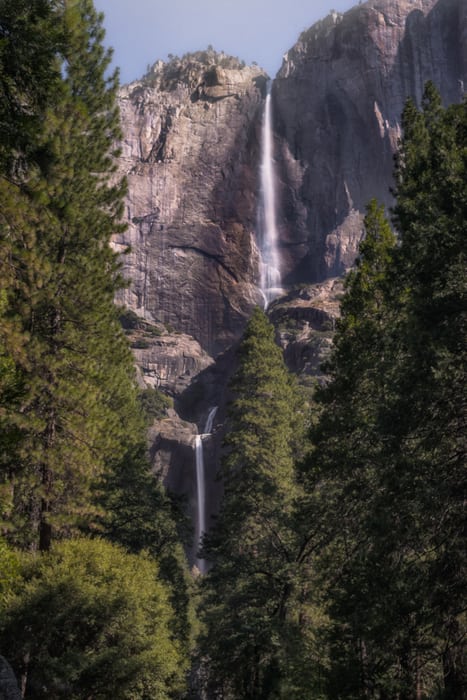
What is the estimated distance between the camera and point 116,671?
12.2 meters

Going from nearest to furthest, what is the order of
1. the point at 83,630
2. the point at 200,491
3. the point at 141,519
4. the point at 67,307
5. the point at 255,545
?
the point at 83,630
the point at 67,307
the point at 255,545
the point at 141,519
the point at 200,491

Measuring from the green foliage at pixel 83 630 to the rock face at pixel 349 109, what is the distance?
74.7 meters

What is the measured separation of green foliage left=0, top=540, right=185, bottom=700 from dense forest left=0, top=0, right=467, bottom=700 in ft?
0.13

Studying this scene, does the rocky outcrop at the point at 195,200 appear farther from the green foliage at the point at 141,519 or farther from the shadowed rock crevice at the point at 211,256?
the green foliage at the point at 141,519

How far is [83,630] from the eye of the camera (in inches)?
495

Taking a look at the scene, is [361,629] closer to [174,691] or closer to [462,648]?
[462,648]

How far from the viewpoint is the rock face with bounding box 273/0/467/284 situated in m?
87.4

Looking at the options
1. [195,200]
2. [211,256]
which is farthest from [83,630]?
[195,200]

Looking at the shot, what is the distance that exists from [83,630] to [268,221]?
8596 cm

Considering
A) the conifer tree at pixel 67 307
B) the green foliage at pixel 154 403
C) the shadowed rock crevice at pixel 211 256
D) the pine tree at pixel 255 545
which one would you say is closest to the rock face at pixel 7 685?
the conifer tree at pixel 67 307

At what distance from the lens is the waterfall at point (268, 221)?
299 ft

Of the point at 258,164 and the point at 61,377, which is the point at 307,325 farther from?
the point at 61,377

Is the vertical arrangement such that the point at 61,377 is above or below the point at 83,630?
above

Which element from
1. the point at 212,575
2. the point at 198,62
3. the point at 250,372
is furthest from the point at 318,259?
the point at 212,575
